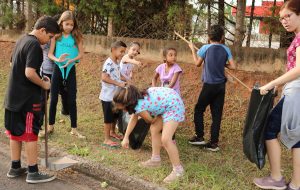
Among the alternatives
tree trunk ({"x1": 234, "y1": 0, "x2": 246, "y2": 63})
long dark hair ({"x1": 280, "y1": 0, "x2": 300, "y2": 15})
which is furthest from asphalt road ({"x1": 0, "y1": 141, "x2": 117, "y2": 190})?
tree trunk ({"x1": 234, "y1": 0, "x2": 246, "y2": 63})

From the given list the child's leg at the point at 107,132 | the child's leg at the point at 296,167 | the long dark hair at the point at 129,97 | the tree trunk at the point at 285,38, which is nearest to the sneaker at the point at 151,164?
the long dark hair at the point at 129,97

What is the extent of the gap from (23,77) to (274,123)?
2.48 m

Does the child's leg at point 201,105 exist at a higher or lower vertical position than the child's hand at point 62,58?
lower

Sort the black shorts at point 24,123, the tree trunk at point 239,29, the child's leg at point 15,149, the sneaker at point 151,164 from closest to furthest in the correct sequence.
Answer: the black shorts at point 24,123
the child's leg at point 15,149
the sneaker at point 151,164
the tree trunk at point 239,29

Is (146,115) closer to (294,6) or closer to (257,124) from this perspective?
(257,124)

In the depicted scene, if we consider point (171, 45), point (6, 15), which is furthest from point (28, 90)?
point (6, 15)

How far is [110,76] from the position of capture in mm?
4793

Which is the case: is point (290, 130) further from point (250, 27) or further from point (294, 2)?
point (250, 27)

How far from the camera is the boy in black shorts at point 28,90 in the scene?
3.86 m

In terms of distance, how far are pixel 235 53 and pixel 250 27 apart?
643 mm

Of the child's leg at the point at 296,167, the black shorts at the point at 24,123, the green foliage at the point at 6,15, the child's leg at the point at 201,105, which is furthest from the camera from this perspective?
the green foliage at the point at 6,15

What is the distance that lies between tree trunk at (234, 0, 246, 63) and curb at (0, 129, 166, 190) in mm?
3686

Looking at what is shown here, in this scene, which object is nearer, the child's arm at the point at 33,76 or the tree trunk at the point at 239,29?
the child's arm at the point at 33,76

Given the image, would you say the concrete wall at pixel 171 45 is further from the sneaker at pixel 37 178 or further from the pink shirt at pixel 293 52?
the sneaker at pixel 37 178
